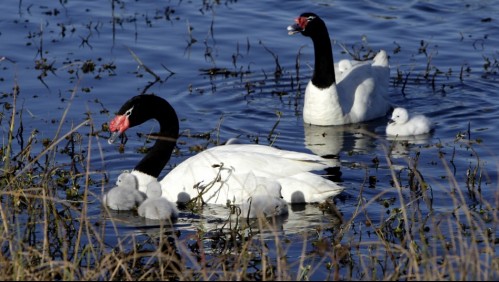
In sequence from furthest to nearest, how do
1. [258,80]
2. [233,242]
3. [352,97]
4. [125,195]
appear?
[258,80] → [352,97] → [125,195] → [233,242]

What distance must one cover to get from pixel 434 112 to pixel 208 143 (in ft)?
10.4

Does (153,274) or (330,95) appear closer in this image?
(153,274)

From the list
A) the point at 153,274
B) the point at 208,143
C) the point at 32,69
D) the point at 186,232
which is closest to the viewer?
the point at 153,274

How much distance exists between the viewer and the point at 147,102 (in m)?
10.7

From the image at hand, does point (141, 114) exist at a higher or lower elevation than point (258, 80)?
higher

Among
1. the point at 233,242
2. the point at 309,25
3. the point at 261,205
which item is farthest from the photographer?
the point at 309,25

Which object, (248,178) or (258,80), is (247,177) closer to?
(248,178)

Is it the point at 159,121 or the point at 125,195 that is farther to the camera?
the point at 159,121

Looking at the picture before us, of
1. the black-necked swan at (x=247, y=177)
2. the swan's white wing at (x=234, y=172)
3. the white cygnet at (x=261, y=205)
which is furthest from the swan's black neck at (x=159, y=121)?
the white cygnet at (x=261, y=205)

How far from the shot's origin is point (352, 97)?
1389 centimetres

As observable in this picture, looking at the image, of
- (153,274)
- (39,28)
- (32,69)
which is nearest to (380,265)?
(153,274)

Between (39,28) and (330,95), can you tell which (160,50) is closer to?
(39,28)

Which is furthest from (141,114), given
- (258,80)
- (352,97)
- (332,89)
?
(258,80)

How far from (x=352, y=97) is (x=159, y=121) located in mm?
3718
